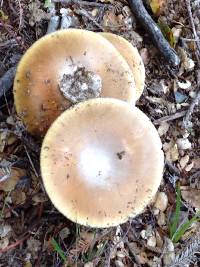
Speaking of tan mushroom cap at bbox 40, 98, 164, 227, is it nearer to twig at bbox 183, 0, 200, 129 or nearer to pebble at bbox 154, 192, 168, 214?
pebble at bbox 154, 192, 168, 214

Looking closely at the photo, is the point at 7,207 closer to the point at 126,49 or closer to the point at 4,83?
the point at 4,83

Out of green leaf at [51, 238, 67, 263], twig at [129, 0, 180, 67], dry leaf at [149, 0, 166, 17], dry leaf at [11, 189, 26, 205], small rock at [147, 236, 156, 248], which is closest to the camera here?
green leaf at [51, 238, 67, 263]

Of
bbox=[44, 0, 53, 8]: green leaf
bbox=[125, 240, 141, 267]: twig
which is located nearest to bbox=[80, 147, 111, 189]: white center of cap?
bbox=[125, 240, 141, 267]: twig

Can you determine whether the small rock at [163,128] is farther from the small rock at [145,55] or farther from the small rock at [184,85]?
the small rock at [145,55]

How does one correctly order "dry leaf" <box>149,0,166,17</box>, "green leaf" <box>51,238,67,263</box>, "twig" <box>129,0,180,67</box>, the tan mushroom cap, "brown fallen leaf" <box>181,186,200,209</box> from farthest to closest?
1. "dry leaf" <box>149,0,166,17</box>
2. "twig" <box>129,0,180,67</box>
3. "brown fallen leaf" <box>181,186,200,209</box>
4. "green leaf" <box>51,238,67,263</box>
5. the tan mushroom cap

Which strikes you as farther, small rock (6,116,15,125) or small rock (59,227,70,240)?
small rock (6,116,15,125)

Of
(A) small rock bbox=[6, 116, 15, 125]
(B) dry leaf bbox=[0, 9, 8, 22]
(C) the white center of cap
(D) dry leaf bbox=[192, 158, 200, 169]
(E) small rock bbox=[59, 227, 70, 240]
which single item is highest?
(B) dry leaf bbox=[0, 9, 8, 22]

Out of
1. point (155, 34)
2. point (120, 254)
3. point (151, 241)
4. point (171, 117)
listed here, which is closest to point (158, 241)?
point (151, 241)

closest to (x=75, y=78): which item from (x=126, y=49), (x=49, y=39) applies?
(x=49, y=39)
